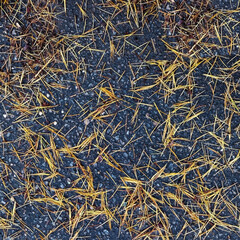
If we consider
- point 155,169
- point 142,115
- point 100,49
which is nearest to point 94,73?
point 100,49

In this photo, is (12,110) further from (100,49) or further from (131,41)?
(131,41)

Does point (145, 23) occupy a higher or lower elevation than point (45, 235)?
higher

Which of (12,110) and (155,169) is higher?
(12,110)

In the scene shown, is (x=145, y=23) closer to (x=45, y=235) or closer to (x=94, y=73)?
(x=94, y=73)

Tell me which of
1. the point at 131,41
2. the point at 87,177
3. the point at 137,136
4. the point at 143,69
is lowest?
the point at 87,177

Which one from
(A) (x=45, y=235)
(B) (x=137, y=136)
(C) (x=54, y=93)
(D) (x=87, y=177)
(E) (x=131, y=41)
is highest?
(E) (x=131, y=41)

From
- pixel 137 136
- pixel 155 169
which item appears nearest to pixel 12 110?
pixel 137 136
